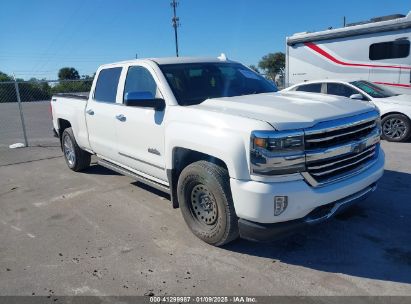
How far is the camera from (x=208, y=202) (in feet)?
12.8

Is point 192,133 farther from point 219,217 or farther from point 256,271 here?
point 256,271

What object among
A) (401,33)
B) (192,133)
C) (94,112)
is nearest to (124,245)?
(192,133)

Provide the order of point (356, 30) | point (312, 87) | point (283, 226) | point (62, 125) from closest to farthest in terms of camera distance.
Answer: point (283, 226) < point (62, 125) < point (312, 87) < point (356, 30)

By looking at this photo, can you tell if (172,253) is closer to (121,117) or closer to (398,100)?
(121,117)

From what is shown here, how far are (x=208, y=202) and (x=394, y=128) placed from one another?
687 cm

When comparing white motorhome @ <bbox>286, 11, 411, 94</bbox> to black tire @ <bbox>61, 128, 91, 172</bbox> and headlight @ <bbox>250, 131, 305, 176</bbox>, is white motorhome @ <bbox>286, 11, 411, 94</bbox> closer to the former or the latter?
black tire @ <bbox>61, 128, 91, 172</bbox>

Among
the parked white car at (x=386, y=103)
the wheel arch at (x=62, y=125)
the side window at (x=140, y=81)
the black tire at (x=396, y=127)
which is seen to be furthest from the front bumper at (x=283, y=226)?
the black tire at (x=396, y=127)

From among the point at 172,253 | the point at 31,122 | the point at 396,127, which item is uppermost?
the point at 396,127

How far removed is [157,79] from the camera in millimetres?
4484

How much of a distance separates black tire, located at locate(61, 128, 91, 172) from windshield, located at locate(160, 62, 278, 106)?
123 inches

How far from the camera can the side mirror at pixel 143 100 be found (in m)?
4.14

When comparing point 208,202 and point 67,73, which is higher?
point 67,73

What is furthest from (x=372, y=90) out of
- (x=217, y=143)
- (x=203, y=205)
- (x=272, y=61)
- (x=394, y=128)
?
(x=272, y=61)

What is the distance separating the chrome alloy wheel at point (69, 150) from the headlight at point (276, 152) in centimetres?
486
